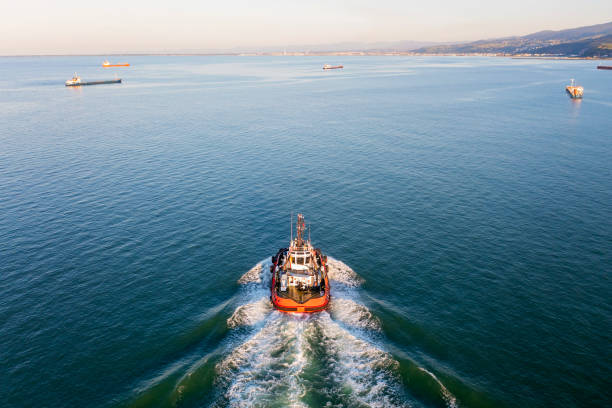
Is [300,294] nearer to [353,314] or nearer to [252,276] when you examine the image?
[353,314]

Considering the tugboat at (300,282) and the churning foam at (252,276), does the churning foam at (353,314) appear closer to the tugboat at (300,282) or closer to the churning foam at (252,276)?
the tugboat at (300,282)

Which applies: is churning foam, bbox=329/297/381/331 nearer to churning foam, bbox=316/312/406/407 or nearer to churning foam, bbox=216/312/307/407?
churning foam, bbox=316/312/406/407

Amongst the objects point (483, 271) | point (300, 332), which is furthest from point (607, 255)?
point (300, 332)

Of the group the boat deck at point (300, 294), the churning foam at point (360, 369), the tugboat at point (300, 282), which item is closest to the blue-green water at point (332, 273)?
the churning foam at point (360, 369)

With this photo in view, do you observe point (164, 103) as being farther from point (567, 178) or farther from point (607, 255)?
point (607, 255)

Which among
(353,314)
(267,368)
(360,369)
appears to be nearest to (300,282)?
(353,314)

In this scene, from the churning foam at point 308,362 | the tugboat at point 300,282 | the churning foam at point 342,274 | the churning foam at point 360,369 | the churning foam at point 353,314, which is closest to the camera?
the churning foam at point 360,369
